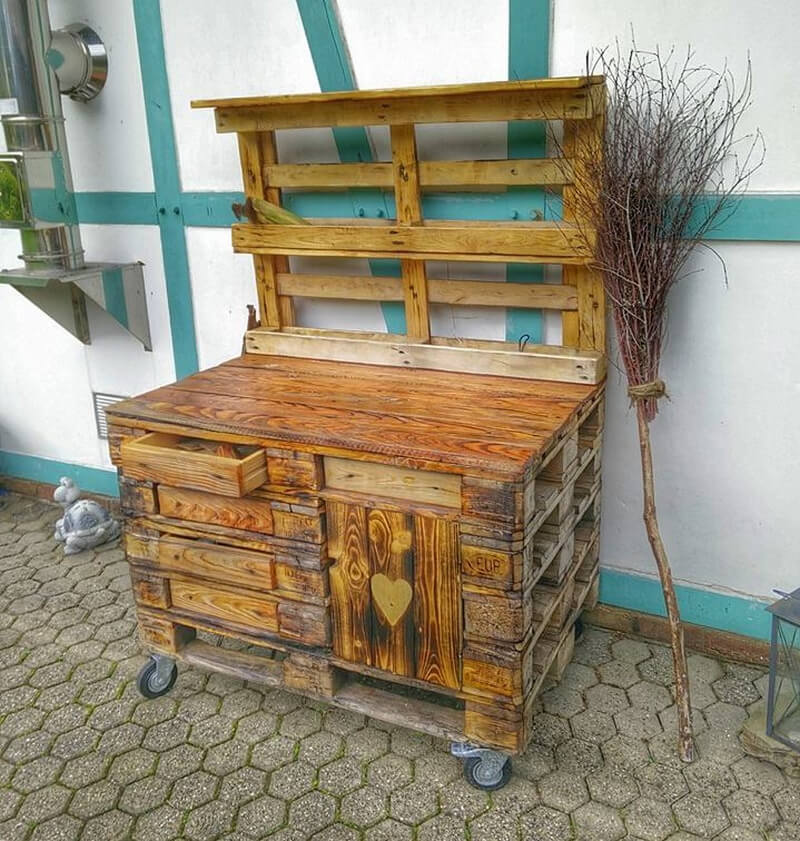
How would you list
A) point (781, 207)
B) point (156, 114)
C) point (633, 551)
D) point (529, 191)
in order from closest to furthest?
1. point (781, 207)
2. point (529, 191)
3. point (633, 551)
4. point (156, 114)

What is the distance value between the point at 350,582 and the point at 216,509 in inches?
20.6

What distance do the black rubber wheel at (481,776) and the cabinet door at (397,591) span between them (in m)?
0.27

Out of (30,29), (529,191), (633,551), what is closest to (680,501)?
(633,551)

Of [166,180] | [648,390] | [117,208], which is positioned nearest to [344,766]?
[648,390]

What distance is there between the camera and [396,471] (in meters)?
2.55

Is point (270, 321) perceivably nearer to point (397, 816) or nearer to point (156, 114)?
point (156, 114)

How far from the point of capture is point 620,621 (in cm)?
350

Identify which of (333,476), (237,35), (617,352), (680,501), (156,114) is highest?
(237,35)

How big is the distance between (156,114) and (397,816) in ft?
10.1

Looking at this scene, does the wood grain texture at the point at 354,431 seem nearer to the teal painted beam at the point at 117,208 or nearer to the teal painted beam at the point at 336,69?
the teal painted beam at the point at 336,69

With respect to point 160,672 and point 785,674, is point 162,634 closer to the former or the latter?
point 160,672

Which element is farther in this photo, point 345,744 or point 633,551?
point 633,551

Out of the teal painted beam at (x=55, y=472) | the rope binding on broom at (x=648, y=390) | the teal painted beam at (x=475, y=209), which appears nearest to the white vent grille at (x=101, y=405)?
the teal painted beam at (x=55, y=472)

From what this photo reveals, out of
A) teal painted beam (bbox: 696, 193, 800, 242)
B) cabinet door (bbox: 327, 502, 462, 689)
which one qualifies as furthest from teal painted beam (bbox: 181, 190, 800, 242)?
cabinet door (bbox: 327, 502, 462, 689)
